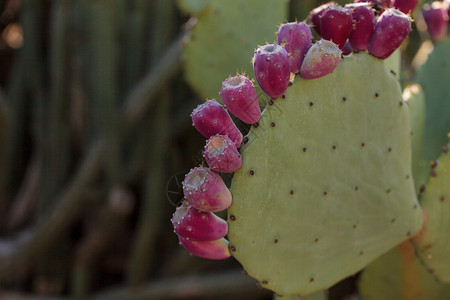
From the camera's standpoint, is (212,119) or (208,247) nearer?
(212,119)

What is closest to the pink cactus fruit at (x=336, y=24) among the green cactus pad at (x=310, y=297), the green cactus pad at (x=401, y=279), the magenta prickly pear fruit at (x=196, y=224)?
the magenta prickly pear fruit at (x=196, y=224)

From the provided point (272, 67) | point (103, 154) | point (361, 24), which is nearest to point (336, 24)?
point (361, 24)

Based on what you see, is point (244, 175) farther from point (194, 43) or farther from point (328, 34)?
point (194, 43)

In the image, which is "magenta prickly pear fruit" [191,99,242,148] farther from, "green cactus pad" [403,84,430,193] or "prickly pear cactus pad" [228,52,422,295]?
"green cactus pad" [403,84,430,193]

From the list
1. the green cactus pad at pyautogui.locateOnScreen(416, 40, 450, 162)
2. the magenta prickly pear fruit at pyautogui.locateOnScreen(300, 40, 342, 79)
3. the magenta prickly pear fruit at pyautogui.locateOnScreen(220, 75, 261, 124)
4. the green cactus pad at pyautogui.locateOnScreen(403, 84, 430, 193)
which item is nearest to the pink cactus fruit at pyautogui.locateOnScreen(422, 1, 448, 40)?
the green cactus pad at pyautogui.locateOnScreen(416, 40, 450, 162)

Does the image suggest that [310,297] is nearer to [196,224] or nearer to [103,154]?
[196,224]

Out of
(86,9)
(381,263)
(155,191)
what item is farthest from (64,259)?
(381,263)
